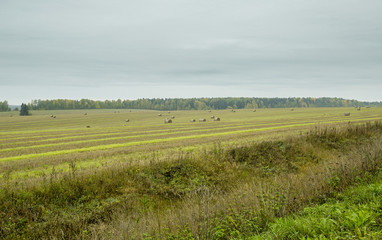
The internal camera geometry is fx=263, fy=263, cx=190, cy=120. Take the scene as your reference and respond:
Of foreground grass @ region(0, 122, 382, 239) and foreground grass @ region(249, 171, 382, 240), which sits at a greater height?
foreground grass @ region(249, 171, 382, 240)

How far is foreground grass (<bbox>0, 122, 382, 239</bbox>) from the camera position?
25.6 feet

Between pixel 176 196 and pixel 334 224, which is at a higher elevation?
pixel 334 224

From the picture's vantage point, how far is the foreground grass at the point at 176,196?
7.79 meters

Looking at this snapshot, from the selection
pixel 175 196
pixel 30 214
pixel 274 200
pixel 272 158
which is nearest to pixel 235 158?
pixel 272 158

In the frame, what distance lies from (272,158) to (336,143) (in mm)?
6871

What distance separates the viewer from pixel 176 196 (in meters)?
12.8

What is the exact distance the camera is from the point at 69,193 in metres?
11.2

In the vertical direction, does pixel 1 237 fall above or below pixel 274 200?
below

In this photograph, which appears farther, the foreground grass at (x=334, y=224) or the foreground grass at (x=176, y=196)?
the foreground grass at (x=176, y=196)

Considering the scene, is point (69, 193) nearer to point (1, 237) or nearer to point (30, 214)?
point (30, 214)

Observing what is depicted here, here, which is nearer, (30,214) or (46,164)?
(30,214)

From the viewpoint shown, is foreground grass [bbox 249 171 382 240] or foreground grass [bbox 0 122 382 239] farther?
foreground grass [bbox 0 122 382 239]

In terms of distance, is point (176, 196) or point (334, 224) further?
point (176, 196)

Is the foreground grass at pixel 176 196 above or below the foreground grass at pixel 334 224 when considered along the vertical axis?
below
